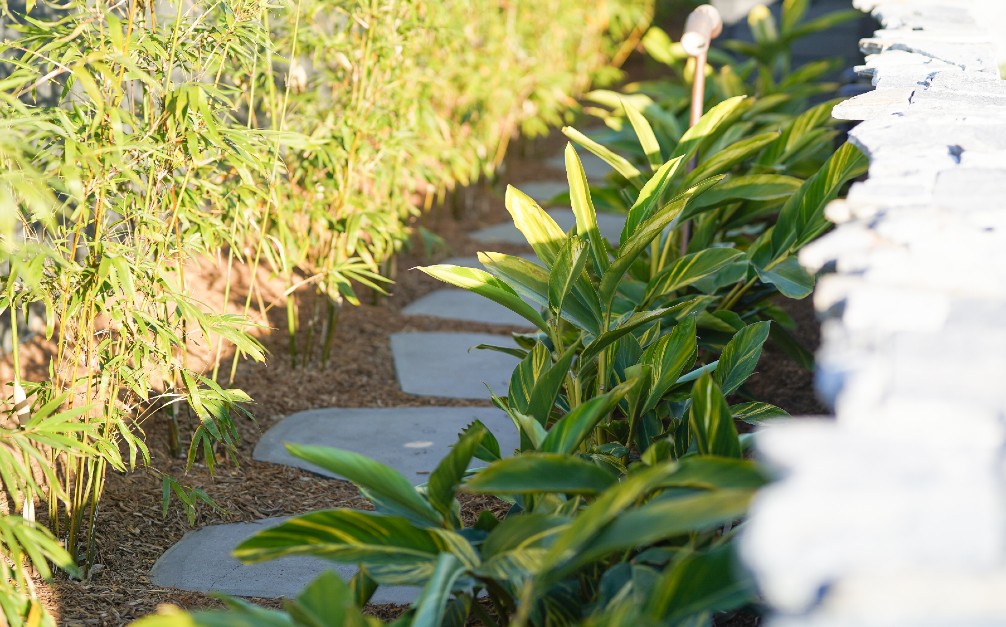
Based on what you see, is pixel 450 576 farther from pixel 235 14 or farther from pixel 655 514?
pixel 235 14

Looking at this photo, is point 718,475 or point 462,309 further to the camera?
point 462,309

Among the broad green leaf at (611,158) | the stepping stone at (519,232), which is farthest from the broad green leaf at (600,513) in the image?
the stepping stone at (519,232)

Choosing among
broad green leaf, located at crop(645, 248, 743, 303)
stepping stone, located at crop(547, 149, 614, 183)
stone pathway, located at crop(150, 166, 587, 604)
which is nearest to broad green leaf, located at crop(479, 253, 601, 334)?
broad green leaf, located at crop(645, 248, 743, 303)

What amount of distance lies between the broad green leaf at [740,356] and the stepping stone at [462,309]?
1.59 m

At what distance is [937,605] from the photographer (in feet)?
2.73

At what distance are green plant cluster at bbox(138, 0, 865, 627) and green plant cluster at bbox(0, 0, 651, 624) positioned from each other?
1.66 feet

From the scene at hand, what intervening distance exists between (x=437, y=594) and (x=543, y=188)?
4.26m

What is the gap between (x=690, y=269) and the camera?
7.20 feet

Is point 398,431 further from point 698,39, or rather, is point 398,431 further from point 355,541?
point 698,39

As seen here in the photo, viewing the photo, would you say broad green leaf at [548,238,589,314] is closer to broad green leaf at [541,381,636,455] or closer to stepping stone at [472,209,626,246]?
broad green leaf at [541,381,636,455]

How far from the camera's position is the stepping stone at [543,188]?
5.16m

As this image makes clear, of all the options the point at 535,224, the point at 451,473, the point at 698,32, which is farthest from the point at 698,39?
the point at 451,473

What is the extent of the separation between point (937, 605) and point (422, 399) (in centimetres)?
215

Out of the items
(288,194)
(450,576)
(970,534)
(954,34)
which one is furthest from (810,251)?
(288,194)
